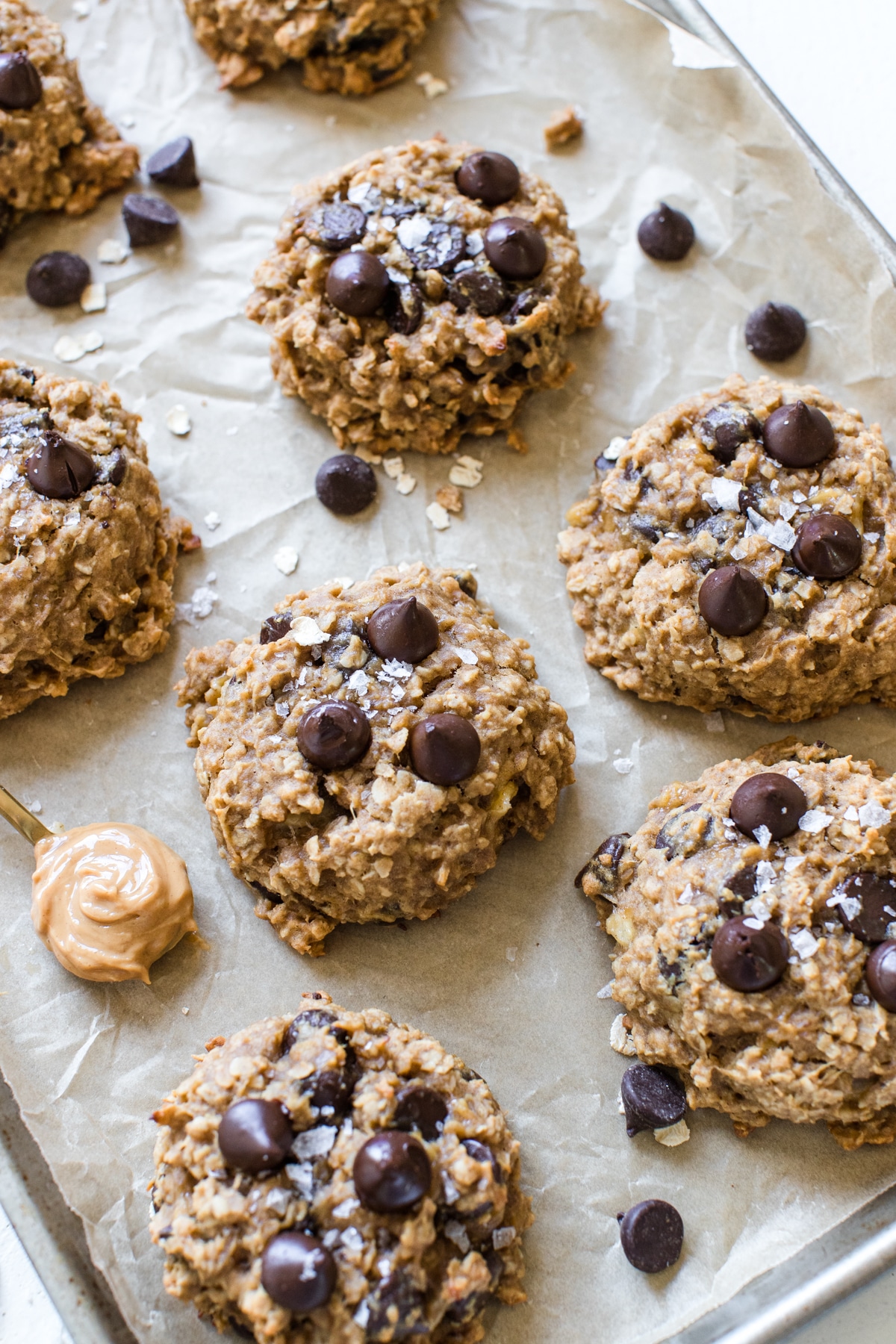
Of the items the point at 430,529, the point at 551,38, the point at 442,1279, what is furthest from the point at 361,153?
the point at 442,1279

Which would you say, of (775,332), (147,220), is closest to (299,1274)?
(775,332)

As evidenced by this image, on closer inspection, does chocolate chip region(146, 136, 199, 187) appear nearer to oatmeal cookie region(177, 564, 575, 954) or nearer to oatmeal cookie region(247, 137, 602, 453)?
oatmeal cookie region(247, 137, 602, 453)

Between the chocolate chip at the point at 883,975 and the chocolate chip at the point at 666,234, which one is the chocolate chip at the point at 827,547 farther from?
the chocolate chip at the point at 666,234

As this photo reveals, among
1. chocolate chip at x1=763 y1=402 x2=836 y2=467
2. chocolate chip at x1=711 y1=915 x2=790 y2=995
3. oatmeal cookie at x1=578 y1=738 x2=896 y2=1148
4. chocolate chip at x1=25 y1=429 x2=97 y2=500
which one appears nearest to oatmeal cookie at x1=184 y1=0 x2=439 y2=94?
chocolate chip at x1=25 y1=429 x2=97 y2=500

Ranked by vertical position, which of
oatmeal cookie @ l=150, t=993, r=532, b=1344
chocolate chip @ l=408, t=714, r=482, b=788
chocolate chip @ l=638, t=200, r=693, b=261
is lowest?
oatmeal cookie @ l=150, t=993, r=532, b=1344

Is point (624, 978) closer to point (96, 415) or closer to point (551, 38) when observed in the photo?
point (96, 415)

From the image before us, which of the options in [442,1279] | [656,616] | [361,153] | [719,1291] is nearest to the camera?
[442,1279]
